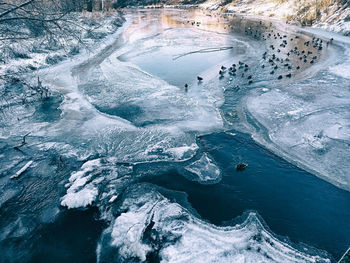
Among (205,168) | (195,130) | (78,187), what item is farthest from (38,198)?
(195,130)

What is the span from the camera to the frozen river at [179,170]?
4.58 meters

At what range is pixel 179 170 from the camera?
6.48m

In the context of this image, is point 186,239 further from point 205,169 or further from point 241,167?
point 241,167

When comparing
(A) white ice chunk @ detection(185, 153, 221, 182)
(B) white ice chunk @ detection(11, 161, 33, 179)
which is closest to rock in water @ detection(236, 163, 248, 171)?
(A) white ice chunk @ detection(185, 153, 221, 182)

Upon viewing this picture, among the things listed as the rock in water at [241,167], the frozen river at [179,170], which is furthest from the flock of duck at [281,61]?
the rock in water at [241,167]

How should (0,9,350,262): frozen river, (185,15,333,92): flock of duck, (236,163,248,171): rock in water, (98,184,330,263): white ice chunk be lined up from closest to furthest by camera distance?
(98,184,330,263): white ice chunk, (0,9,350,262): frozen river, (236,163,248,171): rock in water, (185,15,333,92): flock of duck

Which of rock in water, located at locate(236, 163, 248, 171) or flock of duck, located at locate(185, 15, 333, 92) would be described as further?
flock of duck, located at locate(185, 15, 333, 92)

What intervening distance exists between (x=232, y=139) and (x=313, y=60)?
1208 centimetres

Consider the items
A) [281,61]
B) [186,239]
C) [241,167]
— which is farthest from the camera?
[281,61]

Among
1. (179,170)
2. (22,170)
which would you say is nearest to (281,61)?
(179,170)

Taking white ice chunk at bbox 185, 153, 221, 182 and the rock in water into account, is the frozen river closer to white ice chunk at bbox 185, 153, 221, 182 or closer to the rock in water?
white ice chunk at bbox 185, 153, 221, 182

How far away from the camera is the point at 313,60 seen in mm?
15164

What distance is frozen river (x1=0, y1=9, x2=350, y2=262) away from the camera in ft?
15.0

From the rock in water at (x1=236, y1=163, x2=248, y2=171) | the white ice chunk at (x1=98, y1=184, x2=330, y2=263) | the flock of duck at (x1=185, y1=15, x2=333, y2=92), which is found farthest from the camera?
the flock of duck at (x1=185, y1=15, x2=333, y2=92)
